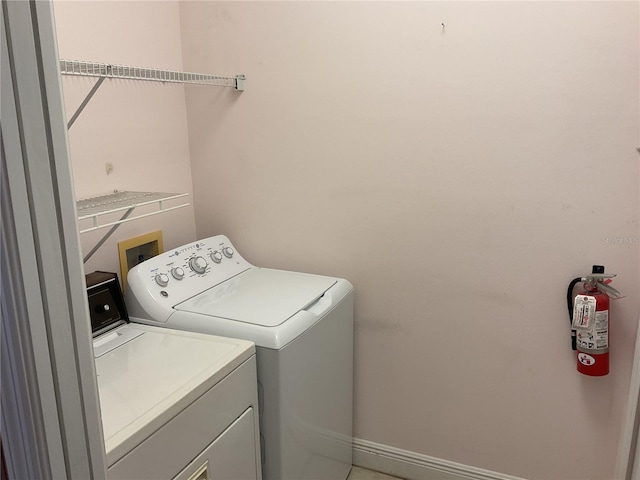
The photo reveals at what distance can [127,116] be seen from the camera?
1891 mm

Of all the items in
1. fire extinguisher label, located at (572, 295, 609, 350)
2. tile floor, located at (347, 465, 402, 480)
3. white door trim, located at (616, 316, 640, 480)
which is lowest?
tile floor, located at (347, 465, 402, 480)

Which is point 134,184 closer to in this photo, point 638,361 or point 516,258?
point 516,258

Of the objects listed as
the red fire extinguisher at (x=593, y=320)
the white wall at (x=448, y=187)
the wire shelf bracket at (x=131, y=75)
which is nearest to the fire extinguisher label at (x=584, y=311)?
the red fire extinguisher at (x=593, y=320)

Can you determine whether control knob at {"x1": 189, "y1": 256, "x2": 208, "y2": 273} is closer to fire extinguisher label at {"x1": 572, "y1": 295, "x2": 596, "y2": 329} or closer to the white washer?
the white washer

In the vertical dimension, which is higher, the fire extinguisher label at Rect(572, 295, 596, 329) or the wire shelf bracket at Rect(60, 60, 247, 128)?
the wire shelf bracket at Rect(60, 60, 247, 128)

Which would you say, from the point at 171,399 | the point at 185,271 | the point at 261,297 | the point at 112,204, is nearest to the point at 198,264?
the point at 185,271

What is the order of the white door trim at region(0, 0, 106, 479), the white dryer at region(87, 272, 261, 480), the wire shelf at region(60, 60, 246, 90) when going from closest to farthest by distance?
the white door trim at region(0, 0, 106, 479)
the white dryer at region(87, 272, 261, 480)
the wire shelf at region(60, 60, 246, 90)

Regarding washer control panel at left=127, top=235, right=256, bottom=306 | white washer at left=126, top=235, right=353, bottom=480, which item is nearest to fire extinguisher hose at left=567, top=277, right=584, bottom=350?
white washer at left=126, top=235, right=353, bottom=480

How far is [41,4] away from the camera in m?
0.56

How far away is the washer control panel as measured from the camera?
68.3 inches

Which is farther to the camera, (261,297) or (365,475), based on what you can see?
(365,475)

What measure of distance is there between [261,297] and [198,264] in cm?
31

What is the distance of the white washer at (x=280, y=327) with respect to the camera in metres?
1.57

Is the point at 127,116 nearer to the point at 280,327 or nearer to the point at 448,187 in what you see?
the point at 280,327
